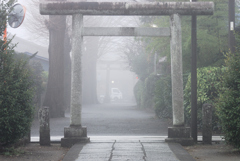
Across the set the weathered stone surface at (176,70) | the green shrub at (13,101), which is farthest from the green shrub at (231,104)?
the green shrub at (13,101)

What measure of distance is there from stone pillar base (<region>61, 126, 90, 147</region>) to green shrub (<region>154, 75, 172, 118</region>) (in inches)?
332

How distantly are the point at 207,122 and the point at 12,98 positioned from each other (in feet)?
16.4

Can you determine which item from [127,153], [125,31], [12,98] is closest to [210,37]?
[125,31]

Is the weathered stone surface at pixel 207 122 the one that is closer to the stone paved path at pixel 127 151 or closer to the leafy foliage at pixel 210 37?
the stone paved path at pixel 127 151

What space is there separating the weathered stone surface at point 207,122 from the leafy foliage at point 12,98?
441 centimetres

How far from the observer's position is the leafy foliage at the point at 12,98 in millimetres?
7883

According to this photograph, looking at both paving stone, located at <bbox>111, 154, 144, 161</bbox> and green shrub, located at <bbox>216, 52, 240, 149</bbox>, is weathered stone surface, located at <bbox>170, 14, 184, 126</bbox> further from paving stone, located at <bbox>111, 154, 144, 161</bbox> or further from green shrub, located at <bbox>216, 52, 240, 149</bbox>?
paving stone, located at <bbox>111, 154, 144, 161</bbox>

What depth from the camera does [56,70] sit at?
22141 mm

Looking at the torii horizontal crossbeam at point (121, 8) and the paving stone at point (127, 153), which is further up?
the torii horizontal crossbeam at point (121, 8)

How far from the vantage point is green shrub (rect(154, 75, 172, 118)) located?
17.9 m

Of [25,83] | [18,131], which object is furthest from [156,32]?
[18,131]

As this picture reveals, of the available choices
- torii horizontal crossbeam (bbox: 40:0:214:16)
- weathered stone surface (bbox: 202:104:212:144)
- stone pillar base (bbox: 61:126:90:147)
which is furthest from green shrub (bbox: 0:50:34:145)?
weathered stone surface (bbox: 202:104:212:144)

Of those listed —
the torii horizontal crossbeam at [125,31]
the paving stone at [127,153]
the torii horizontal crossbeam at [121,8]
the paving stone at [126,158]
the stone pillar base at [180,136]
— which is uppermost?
the torii horizontal crossbeam at [121,8]

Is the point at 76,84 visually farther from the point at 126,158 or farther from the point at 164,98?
the point at 164,98
